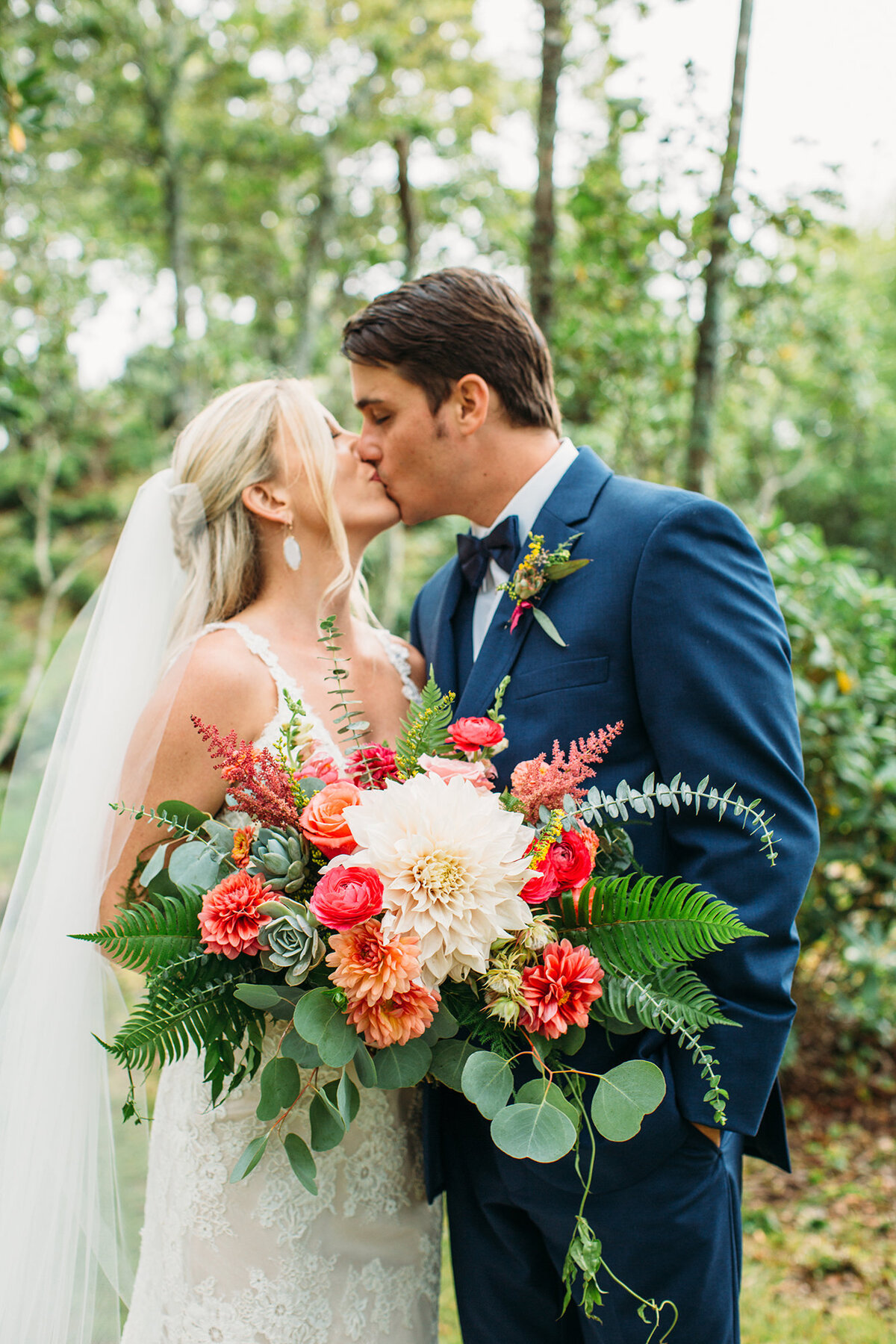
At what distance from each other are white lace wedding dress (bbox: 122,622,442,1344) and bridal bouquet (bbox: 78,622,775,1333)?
0.35 meters

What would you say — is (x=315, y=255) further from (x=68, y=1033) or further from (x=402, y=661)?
(x=68, y=1033)

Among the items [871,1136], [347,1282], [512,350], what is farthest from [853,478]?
[347,1282]

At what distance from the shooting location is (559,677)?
2.04 metres

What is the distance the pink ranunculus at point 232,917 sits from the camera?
1452mm

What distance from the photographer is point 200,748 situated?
2.03 m

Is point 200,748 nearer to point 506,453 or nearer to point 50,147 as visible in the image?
point 506,453

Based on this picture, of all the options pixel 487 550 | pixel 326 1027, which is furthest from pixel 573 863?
pixel 487 550

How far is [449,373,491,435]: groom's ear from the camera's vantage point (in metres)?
2.51

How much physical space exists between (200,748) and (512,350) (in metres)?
1.41

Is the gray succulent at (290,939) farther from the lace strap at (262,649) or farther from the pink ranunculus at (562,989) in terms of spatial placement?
the lace strap at (262,649)

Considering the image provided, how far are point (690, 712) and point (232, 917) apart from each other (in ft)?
3.27

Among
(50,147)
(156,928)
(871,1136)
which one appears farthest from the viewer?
(50,147)

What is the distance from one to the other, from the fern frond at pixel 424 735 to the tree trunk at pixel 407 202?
532 cm

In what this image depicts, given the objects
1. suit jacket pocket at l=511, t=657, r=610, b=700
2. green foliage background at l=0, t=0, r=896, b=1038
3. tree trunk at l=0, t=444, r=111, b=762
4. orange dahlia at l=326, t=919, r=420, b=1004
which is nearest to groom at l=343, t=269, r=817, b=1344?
suit jacket pocket at l=511, t=657, r=610, b=700
